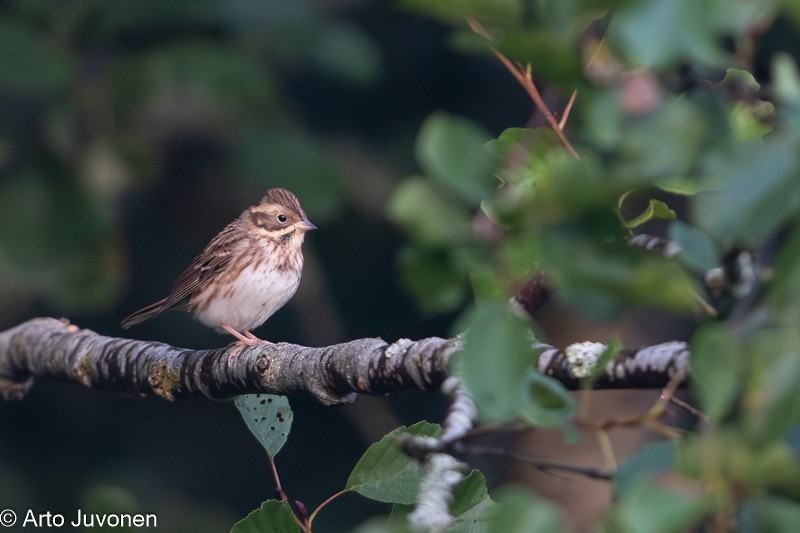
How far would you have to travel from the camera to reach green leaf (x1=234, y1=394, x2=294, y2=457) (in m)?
2.46

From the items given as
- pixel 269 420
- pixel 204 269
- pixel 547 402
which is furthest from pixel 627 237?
pixel 204 269

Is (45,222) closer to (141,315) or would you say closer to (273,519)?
(273,519)

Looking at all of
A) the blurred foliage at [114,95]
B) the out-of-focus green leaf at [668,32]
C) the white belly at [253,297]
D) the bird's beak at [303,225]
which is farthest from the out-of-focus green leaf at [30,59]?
the out-of-focus green leaf at [668,32]

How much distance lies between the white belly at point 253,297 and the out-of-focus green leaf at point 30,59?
1.72 meters

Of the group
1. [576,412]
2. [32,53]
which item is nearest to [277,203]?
[32,53]

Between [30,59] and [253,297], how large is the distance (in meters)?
1.82

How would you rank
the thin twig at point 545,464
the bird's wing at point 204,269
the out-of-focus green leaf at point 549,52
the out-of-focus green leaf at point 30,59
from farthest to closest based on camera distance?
1. the bird's wing at point 204,269
2. the out-of-focus green leaf at point 30,59
3. the thin twig at point 545,464
4. the out-of-focus green leaf at point 549,52

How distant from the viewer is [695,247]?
1.25m

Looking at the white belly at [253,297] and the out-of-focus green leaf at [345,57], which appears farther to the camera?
the white belly at [253,297]

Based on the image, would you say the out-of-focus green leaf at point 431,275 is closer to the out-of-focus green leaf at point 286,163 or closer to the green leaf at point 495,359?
the green leaf at point 495,359

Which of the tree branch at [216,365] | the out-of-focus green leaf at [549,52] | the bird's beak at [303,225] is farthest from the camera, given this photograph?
the bird's beak at [303,225]

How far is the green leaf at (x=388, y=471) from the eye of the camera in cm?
208

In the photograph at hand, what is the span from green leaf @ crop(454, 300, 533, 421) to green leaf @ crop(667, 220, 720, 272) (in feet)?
0.72

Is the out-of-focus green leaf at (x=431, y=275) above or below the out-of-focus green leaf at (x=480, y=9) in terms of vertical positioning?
below
